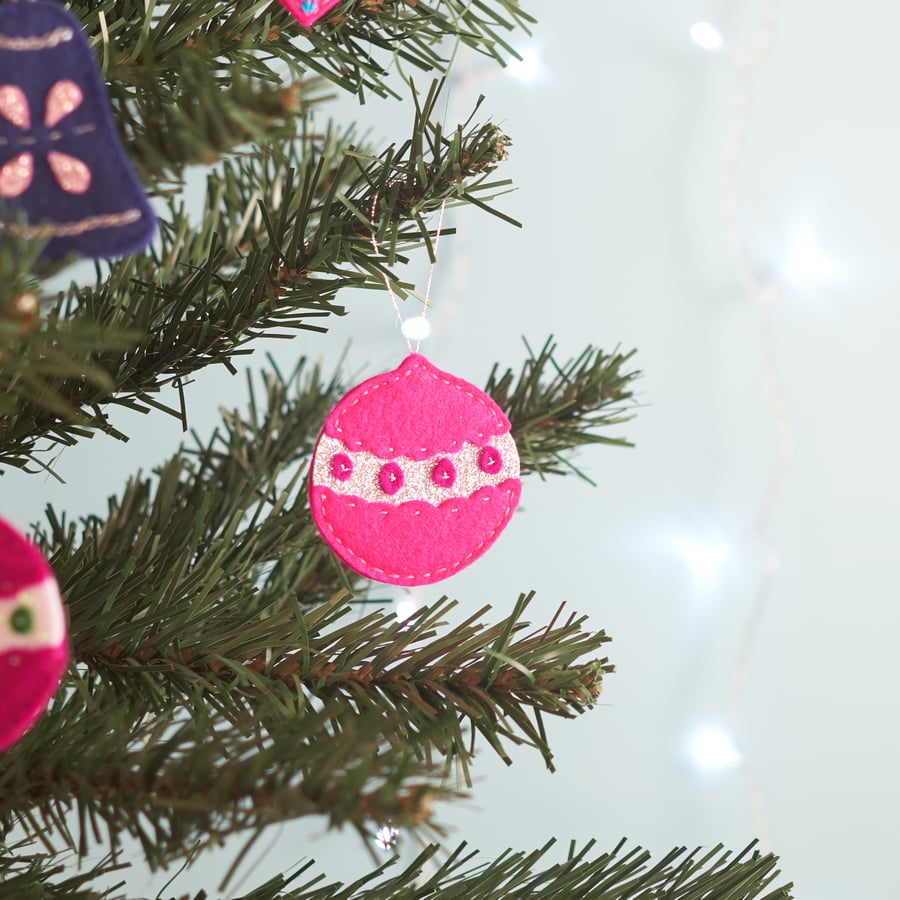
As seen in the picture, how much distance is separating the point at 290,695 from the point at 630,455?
616mm

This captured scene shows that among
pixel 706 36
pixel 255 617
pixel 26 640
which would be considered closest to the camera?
pixel 26 640

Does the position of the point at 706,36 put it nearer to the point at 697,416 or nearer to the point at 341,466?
the point at 697,416

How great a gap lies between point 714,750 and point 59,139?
793 mm

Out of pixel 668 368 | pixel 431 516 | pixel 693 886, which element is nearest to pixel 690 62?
pixel 668 368

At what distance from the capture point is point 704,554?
0.86 m

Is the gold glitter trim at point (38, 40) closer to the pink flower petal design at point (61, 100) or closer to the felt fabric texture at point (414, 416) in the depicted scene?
the pink flower petal design at point (61, 100)

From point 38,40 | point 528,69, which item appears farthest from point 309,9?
point 528,69

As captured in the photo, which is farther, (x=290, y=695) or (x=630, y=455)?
(x=630, y=455)

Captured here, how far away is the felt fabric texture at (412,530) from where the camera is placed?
359mm

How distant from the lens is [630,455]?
85cm

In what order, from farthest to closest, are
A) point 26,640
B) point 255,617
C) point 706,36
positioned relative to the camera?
point 706,36 < point 255,617 < point 26,640

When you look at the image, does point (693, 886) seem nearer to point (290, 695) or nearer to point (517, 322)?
point (290, 695)

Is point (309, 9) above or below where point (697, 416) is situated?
below

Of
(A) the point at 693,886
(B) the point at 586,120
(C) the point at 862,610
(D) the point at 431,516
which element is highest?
(B) the point at 586,120
